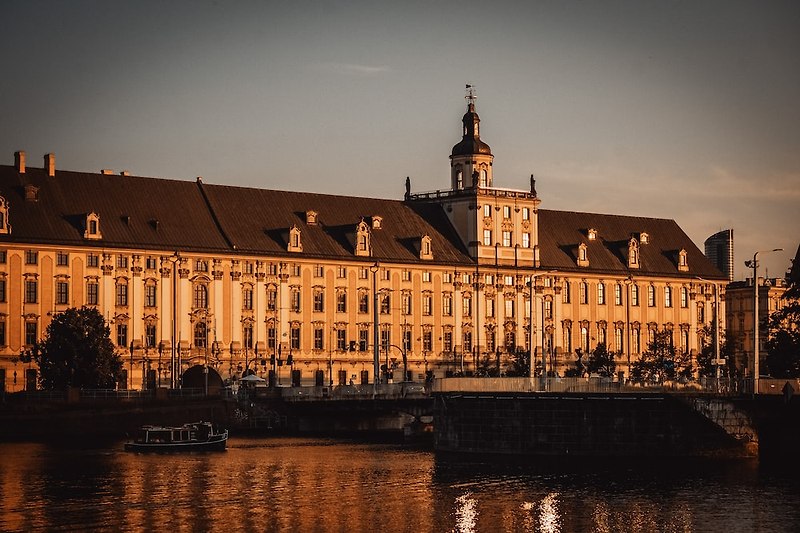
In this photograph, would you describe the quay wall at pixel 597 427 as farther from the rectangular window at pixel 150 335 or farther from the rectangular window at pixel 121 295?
the rectangular window at pixel 121 295

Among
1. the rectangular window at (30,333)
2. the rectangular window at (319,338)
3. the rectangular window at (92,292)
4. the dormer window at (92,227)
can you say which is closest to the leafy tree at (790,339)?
the rectangular window at (319,338)

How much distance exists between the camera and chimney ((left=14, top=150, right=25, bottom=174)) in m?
179

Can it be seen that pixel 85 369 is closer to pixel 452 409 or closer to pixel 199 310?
pixel 199 310

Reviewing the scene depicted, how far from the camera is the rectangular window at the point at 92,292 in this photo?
179m

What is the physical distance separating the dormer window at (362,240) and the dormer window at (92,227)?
94.6 ft

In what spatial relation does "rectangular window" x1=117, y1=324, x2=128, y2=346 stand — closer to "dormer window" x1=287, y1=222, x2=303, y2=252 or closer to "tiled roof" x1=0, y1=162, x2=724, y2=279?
"tiled roof" x1=0, y1=162, x2=724, y2=279

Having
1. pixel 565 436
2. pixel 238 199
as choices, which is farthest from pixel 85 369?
pixel 565 436

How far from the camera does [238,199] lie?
639 ft

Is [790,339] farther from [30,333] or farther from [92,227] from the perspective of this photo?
[30,333]

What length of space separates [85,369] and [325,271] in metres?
38.9

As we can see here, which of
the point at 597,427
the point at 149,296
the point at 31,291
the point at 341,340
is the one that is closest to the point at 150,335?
the point at 149,296

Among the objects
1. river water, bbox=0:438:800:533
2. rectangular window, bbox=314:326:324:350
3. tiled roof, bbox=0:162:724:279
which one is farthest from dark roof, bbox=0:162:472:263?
river water, bbox=0:438:800:533

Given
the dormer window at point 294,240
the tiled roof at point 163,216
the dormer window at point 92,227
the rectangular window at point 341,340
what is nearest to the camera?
the tiled roof at point 163,216

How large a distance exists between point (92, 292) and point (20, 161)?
502 inches
